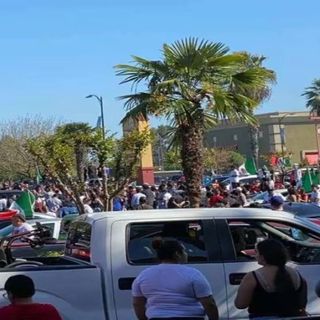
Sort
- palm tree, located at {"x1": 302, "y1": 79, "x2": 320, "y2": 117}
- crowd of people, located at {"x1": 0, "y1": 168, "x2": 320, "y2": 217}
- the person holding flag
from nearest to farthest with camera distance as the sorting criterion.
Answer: the person holding flag
crowd of people, located at {"x1": 0, "y1": 168, "x2": 320, "y2": 217}
palm tree, located at {"x1": 302, "y1": 79, "x2": 320, "y2": 117}

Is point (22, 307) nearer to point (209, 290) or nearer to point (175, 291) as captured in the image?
point (175, 291)

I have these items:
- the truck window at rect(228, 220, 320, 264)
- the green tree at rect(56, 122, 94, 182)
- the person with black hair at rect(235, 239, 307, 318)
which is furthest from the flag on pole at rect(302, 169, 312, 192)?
the person with black hair at rect(235, 239, 307, 318)

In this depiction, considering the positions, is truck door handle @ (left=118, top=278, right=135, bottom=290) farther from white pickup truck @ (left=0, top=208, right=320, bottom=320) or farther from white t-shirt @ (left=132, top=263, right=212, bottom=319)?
white t-shirt @ (left=132, top=263, right=212, bottom=319)

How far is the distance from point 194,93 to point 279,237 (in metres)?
8.45

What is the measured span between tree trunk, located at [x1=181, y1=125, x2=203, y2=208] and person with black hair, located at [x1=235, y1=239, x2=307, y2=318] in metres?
10.3

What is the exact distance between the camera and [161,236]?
7109mm

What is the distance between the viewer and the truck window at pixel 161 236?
6.98m

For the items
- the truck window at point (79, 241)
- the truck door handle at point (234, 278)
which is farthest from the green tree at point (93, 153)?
the truck door handle at point (234, 278)

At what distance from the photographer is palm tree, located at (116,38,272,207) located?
1535cm

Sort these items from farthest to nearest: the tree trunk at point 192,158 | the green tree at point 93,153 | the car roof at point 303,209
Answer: the car roof at point 303,209 < the tree trunk at point 192,158 < the green tree at point 93,153

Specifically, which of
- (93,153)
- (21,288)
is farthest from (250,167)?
(21,288)

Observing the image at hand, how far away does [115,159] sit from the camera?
50.3ft

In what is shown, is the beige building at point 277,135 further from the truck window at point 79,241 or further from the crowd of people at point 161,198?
the truck window at point 79,241

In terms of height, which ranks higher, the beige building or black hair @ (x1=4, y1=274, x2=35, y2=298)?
the beige building
